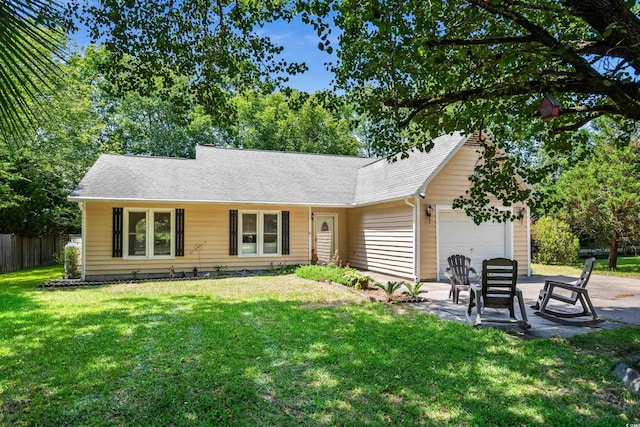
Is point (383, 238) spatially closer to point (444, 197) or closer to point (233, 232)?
point (444, 197)

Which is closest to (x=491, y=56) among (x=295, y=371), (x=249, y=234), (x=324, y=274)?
(x=295, y=371)

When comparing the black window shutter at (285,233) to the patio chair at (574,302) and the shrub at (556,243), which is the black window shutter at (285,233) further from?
the shrub at (556,243)

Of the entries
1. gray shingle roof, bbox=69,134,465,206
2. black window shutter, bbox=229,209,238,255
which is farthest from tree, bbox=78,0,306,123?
black window shutter, bbox=229,209,238,255

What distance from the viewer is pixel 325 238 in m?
15.3

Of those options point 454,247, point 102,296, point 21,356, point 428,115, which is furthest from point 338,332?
point 454,247

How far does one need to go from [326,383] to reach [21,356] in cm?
422

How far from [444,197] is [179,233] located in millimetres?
9289

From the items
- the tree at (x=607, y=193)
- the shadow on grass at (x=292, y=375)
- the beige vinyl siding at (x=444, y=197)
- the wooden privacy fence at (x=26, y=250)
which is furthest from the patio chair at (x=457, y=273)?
the wooden privacy fence at (x=26, y=250)

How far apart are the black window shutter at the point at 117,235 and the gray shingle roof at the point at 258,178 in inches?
29.7

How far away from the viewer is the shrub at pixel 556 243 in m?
17.5

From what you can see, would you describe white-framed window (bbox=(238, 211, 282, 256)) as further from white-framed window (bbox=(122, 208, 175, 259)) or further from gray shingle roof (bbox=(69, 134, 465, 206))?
white-framed window (bbox=(122, 208, 175, 259))

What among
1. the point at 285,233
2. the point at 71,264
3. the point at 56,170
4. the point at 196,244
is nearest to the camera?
the point at 71,264

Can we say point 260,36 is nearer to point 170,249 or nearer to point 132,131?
point 170,249

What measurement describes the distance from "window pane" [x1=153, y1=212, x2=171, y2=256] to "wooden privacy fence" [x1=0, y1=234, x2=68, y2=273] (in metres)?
7.98
